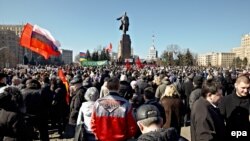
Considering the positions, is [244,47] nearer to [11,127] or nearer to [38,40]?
[38,40]

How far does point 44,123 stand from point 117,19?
40.0 meters

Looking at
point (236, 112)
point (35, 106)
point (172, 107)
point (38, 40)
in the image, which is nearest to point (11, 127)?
point (172, 107)

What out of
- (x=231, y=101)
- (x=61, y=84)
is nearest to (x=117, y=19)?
(x=61, y=84)

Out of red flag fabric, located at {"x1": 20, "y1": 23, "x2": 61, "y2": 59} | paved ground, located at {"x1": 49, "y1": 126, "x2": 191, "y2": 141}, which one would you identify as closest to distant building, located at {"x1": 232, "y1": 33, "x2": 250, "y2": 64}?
red flag fabric, located at {"x1": 20, "y1": 23, "x2": 61, "y2": 59}

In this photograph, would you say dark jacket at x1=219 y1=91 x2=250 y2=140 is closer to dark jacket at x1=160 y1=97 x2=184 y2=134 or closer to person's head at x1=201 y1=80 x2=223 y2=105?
person's head at x1=201 y1=80 x2=223 y2=105

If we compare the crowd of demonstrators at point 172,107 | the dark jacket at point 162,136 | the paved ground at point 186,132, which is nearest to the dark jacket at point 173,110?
the crowd of demonstrators at point 172,107

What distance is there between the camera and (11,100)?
4430 millimetres

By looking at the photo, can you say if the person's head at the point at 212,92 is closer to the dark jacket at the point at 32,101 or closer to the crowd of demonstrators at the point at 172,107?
the crowd of demonstrators at the point at 172,107

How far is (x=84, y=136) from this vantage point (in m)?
4.76

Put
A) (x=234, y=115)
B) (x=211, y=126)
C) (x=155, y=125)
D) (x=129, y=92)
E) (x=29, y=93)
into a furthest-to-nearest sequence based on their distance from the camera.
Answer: (x=129, y=92), (x=29, y=93), (x=234, y=115), (x=211, y=126), (x=155, y=125)

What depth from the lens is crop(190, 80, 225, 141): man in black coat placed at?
3.78 m

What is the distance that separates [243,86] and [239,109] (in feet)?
1.14

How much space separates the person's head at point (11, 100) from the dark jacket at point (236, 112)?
2.97m

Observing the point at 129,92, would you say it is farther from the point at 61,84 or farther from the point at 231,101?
the point at 231,101
